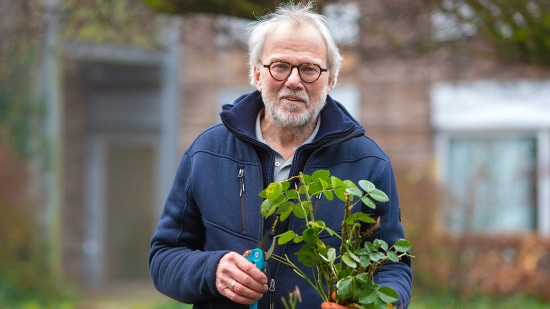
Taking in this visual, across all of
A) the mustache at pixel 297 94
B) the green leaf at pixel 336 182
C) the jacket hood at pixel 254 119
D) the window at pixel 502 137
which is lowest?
the window at pixel 502 137

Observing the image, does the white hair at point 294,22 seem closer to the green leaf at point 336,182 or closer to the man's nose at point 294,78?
the man's nose at point 294,78

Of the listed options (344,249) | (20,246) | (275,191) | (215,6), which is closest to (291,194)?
(275,191)

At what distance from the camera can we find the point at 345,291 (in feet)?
7.75

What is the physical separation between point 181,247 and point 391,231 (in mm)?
692

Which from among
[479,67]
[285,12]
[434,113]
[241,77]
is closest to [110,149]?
[241,77]

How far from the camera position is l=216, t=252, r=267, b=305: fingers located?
2.65 metres

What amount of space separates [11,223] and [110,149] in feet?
12.2

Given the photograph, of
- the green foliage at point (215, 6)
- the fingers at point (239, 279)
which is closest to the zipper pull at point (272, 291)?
the fingers at point (239, 279)

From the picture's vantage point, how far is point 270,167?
117 inches

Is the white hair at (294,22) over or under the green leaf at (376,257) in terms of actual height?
over

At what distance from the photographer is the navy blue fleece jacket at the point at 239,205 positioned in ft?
9.46

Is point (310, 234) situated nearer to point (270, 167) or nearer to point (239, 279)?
point (239, 279)

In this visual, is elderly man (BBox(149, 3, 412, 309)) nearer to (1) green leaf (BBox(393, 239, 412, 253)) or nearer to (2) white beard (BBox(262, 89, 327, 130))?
(2) white beard (BBox(262, 89, 327, 130))

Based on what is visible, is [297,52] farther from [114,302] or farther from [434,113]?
[434,113]
